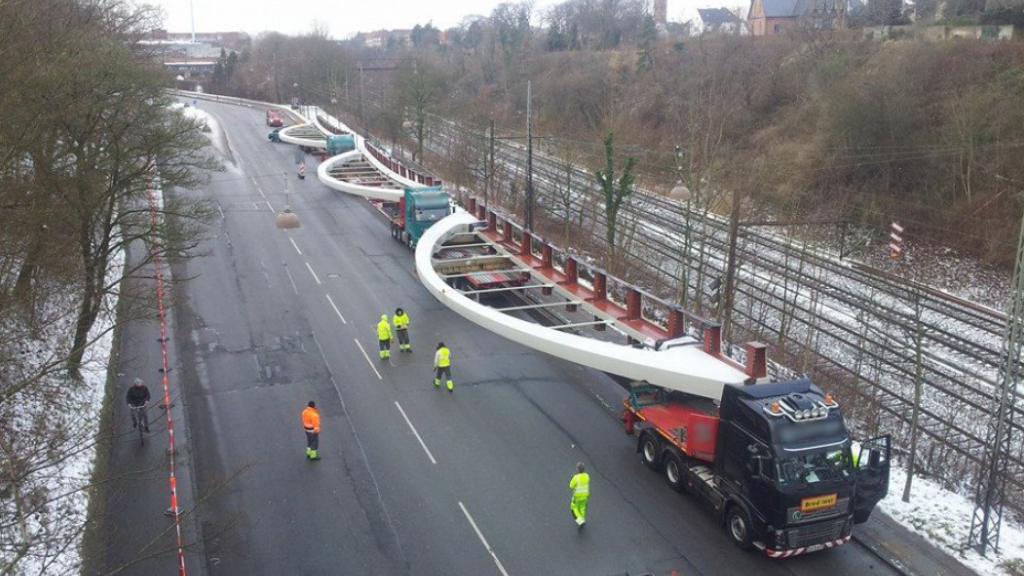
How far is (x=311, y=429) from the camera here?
16500 millimetres

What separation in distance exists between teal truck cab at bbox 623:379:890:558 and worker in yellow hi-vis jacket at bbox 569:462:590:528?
2.23 meters

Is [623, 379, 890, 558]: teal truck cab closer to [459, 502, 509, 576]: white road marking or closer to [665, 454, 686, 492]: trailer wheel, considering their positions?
[665, 454, 686, 492]: trailer wheel

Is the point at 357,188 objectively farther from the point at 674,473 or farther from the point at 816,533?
the point at 816,533

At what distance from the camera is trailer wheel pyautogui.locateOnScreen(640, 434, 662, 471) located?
53.3 feet

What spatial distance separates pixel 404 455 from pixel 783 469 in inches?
306

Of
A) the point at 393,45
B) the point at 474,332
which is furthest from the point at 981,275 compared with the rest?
the point at 393,45

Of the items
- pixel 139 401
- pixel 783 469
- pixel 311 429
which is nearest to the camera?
pixel 783 469

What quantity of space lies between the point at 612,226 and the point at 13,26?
20.4m

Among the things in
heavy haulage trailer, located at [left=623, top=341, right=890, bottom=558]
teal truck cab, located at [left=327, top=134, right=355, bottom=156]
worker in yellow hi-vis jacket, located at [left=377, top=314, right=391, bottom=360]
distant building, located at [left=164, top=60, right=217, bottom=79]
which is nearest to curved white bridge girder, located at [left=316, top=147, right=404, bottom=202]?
teal truck cab, located at [left=327, top=134, right=355, bottom=156]

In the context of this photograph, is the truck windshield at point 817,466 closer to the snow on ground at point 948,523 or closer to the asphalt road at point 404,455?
the asphalt road at point 404,455

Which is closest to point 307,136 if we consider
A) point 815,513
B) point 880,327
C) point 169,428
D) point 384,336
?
point 384,336

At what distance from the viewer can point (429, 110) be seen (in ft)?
202

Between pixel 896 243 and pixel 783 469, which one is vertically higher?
pixel 783 469

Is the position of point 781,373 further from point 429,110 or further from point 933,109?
point 429,110
